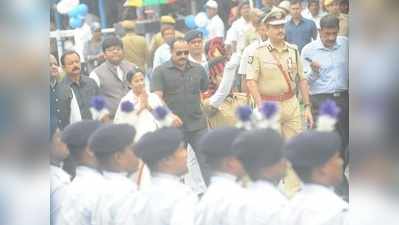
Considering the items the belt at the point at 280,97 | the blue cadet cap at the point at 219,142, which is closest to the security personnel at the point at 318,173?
the belt at the point at 280,97

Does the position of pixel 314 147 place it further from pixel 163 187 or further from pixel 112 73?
pixel 112 73

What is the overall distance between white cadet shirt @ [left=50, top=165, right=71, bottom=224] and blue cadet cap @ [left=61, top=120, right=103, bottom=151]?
0.19 metres

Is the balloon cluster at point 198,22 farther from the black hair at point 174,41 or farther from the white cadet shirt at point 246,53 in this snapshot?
the white cadet shirt at point 246,53

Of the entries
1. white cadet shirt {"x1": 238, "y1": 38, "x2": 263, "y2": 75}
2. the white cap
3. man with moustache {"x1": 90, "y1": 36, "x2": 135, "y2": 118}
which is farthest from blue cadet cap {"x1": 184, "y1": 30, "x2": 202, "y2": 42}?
man with moustache {"x1": 90, "y1": 36, "x2": 135, "y2": 118}

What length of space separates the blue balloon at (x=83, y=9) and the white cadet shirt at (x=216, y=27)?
813 millimetres

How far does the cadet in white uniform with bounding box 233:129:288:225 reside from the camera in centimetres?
388

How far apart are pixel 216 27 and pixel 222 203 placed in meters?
1.06

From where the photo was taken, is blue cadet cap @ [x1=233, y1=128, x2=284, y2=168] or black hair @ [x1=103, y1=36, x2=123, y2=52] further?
black hair @ [x1=103, y1=36, x2=123, y2=52]

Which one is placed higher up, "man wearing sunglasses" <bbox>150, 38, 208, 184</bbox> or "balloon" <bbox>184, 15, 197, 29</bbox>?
"balloon" <bbox>184, 15, 197, 29</bbox>

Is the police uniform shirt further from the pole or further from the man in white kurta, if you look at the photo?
the pole

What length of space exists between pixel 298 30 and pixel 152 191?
134 centimetres

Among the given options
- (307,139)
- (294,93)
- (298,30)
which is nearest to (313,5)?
(298,30)

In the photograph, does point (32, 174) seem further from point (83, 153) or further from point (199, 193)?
point (199, 193)

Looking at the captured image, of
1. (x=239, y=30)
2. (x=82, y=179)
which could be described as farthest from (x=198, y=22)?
(x=82, y=179)
